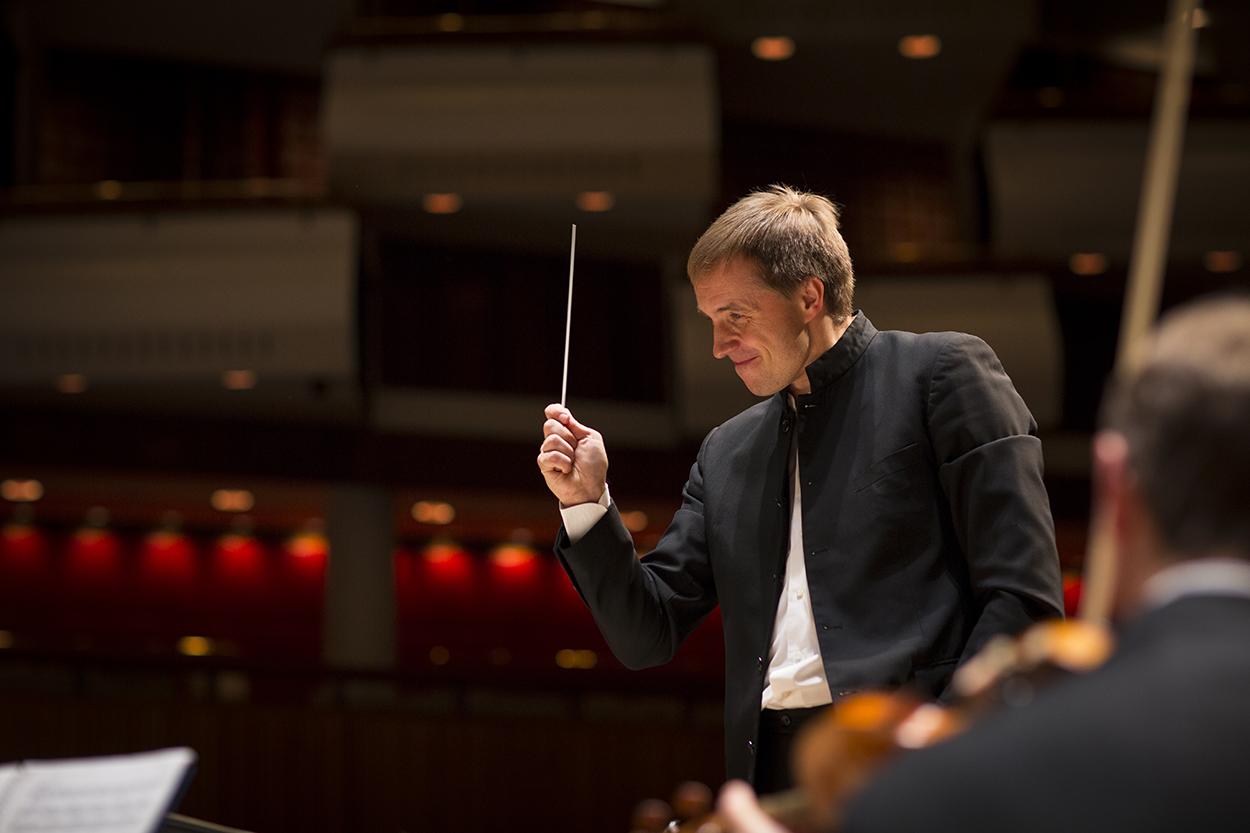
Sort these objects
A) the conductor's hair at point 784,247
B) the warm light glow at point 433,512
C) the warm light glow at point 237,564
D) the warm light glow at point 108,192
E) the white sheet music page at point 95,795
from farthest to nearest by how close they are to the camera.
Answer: the warm light glow at point 237,564 → the warm light glow at point 433,512 → the warm light glow at point 108,192 → the conductor's hair at point 784,247 → the white sheet music page at point 95,795

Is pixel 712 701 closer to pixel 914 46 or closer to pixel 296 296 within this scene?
pixel 296 296

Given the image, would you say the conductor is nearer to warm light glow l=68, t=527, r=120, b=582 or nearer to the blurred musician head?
the blurred musician head

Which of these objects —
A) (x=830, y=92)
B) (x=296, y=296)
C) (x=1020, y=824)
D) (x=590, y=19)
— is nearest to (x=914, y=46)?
(x=830, y=92)

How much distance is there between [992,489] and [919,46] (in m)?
5.50

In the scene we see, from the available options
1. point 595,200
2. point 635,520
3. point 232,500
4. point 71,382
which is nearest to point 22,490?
point 232,500

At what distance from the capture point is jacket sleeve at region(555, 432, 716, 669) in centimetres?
167

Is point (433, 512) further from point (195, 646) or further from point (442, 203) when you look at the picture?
point (442, 203)

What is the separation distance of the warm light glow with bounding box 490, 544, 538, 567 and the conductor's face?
707 cm

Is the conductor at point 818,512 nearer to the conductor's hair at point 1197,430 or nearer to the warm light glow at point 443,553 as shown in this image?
the conductor's hair at point 1197,430

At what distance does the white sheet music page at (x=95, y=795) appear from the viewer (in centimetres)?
122

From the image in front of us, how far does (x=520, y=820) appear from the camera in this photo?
5113 mm

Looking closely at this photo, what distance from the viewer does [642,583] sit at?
5.62ft

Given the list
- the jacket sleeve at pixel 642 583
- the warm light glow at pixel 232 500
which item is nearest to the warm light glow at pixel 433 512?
the warm light glow at pixel 232 500

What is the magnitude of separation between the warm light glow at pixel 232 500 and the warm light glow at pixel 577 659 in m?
2.17
